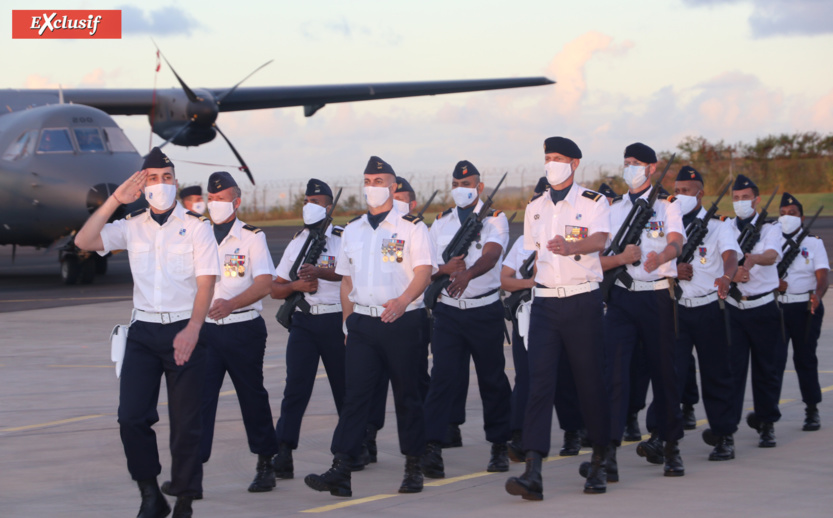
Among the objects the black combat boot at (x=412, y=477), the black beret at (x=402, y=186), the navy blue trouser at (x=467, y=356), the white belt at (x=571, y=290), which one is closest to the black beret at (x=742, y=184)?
the navy blue trouser at (x=467, y=356)

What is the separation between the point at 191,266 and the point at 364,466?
2088 mm

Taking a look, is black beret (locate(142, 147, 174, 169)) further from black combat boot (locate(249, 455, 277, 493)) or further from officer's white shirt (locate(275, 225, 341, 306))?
black combat boot (locate(249, 455, 277, 493))

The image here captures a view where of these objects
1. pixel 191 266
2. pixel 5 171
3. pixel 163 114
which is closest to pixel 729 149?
pixel 163 114

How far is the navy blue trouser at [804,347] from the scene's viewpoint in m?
8.42

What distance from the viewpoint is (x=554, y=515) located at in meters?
5.71

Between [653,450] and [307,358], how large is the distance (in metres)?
2.36

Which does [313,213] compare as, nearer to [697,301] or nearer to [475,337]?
[475,337]

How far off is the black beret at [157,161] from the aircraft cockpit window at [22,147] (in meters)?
Result: 15.1

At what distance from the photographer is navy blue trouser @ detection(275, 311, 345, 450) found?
7094mm

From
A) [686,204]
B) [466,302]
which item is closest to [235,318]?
[466,302]

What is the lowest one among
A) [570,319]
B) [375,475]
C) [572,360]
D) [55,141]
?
[375,475]

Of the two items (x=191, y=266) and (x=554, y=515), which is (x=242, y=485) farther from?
(x=554, y=515)

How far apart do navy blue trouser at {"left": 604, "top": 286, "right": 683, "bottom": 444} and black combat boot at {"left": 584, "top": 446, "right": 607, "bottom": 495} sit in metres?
0.67

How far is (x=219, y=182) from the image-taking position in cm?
709
